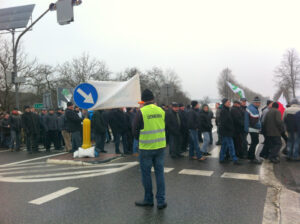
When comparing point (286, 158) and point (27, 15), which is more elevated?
point (27, 15)

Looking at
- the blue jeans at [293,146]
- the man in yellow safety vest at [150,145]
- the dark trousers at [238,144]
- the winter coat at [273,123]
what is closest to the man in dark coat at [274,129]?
the winter coat at [273,123]

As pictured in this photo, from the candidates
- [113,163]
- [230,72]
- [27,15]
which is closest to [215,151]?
[113,163]

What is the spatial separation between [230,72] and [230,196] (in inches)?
3007

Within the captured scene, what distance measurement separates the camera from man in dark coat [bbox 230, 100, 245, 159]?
7867mm

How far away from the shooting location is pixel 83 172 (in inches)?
274


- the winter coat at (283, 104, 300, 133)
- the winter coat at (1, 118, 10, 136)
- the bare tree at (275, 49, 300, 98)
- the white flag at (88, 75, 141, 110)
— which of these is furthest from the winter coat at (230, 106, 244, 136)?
the bare tree at (275, 49, 300, 98)

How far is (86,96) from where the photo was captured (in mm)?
8047

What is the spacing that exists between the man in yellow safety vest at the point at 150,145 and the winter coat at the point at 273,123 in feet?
15.0

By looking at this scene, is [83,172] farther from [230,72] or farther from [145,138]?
[230,72]

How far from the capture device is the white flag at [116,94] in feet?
27.1

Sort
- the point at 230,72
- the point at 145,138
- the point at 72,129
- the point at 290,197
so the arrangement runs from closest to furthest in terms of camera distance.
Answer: the point at 145,138 < the point at 290,197 < the point at 72,129 < the point at 230,72

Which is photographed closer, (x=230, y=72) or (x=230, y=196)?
(x=230, y=196)

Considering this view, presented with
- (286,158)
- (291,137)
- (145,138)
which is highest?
(145,138)

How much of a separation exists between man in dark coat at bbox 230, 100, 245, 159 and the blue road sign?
413 centimetres
